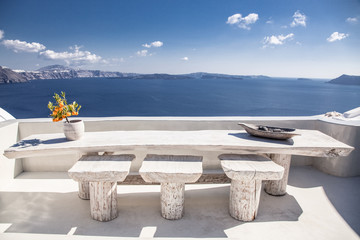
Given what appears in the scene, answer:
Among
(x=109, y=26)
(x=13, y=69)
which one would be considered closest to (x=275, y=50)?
(x=109, y=26)

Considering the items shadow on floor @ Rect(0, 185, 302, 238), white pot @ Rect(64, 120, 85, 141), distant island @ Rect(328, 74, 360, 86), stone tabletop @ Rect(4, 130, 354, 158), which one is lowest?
shadow on floor @ Rect(0, 185, 302, 238)

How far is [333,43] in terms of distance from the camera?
78938mm

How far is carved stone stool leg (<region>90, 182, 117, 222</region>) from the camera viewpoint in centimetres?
217

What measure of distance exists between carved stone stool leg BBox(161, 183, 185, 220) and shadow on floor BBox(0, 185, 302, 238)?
0.07 metres

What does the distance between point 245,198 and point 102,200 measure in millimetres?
1378

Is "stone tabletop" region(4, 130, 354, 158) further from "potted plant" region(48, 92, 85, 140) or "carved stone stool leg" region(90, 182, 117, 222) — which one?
"carved stone stool leg" region(90, 182, 117, 222)

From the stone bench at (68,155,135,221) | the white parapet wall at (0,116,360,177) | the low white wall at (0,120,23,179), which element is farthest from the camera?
the white parapet wall at (0,116,360,177)

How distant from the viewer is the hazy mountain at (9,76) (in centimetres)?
8406

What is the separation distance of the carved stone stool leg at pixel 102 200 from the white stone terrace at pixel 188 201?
7 cm

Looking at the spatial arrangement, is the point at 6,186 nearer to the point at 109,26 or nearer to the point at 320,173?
the point at 320,173

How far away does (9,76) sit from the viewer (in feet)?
283

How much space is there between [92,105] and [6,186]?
50.6 m

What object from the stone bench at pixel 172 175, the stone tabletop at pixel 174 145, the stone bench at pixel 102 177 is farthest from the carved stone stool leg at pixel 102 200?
the stone bench at pixel 172 175

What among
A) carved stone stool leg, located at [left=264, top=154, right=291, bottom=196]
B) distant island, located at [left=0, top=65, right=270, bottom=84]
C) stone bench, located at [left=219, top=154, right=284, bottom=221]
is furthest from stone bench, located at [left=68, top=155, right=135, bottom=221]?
distant island, located at [left=0, top=65, right=270, bottom=84]
